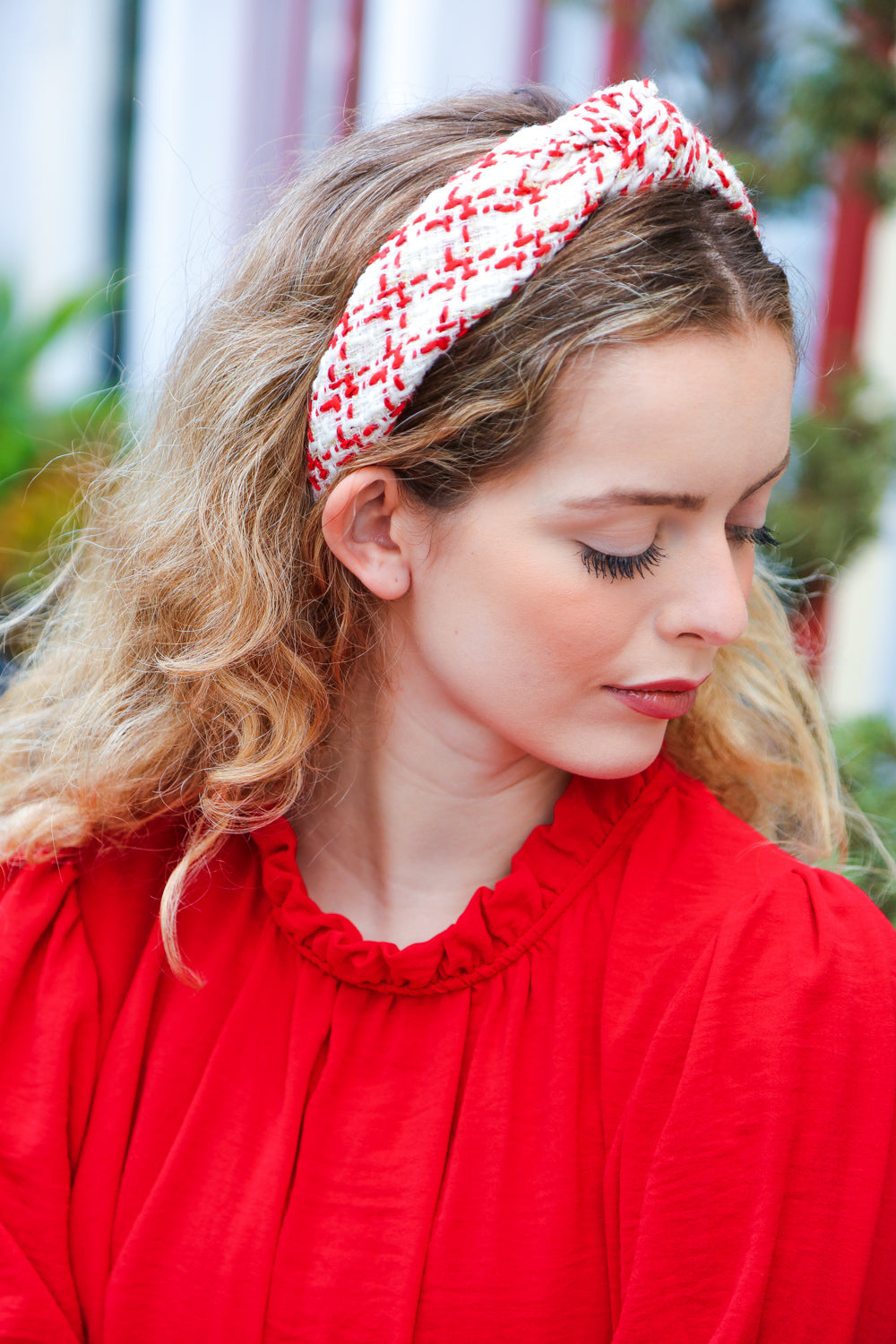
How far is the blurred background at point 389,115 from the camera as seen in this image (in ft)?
8.55

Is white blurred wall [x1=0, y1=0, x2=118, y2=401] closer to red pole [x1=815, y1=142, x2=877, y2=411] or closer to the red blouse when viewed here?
red pole [x1=815, y1=142, x2=877, y2=411]

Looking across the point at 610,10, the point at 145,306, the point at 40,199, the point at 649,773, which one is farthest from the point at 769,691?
the point at 40,199

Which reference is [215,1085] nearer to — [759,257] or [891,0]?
[759,257]

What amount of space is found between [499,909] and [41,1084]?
0.51 metres

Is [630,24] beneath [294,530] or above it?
above

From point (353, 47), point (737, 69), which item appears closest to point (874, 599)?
point (737, 69)

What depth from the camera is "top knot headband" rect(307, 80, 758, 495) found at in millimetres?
1114

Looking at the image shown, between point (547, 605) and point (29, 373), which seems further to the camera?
point (29, 373)

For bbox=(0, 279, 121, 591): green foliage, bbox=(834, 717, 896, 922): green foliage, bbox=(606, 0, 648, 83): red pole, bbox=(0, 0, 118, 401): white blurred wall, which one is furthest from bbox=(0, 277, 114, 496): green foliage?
bbox=(834, 717, 896, 922): green foliage

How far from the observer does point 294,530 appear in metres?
1.37

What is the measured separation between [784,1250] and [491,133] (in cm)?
108

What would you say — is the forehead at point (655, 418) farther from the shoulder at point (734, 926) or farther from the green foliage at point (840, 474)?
the green foliage at point (840, 474)

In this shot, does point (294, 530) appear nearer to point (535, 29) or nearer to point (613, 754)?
point (613, 754)

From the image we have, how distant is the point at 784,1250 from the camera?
1104mm
